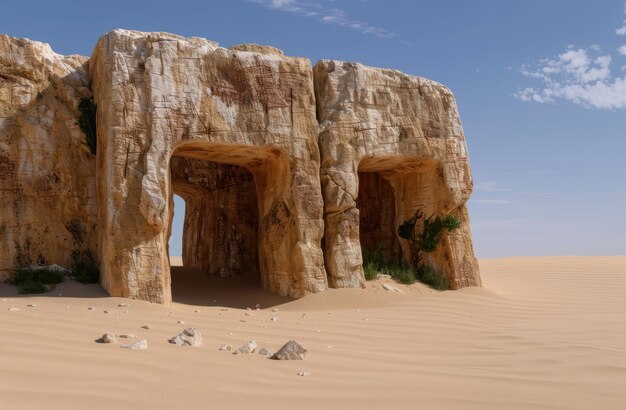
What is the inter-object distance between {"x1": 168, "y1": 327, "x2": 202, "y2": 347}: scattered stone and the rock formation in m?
3.25

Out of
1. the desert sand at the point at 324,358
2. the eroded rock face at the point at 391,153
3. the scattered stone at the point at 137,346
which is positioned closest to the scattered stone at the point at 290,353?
the desert sand at the point at 324,358

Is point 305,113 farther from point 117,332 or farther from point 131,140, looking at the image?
point 117,332

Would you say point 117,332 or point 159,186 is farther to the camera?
point 159,186

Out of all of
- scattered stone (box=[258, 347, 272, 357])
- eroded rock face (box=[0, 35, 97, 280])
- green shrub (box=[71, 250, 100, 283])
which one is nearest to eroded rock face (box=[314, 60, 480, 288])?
green shrub (box=[71, 250, 100, 283])

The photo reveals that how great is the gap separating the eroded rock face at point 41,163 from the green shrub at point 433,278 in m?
5.64

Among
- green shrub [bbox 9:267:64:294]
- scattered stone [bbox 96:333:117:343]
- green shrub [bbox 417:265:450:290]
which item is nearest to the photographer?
scattered stone [bbox 96:333:117:343]

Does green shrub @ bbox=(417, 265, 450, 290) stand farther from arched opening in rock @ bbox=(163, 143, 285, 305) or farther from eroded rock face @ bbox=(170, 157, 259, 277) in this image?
eroded rock face @ bbox=(170, 157, 259, 277)

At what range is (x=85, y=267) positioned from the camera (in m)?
8.34

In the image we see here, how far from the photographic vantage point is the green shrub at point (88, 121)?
8922 mm

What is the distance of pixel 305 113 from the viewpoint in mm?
8938

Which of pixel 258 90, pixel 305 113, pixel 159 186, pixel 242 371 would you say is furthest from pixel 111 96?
pixel 242 371

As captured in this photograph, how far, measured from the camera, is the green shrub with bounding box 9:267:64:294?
745 cm

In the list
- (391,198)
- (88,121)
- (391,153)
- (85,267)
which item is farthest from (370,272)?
(88,121)

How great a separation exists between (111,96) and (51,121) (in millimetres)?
1843
